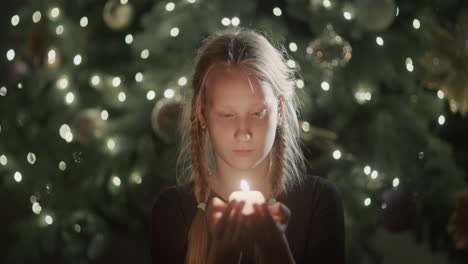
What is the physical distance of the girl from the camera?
A: 0.85 m

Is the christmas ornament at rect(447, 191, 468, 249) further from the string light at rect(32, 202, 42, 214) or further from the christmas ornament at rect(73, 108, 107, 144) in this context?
the string light at rect(32, 202, 42, 214)

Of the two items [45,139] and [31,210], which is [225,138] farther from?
[31,210]

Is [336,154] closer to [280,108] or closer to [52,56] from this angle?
[280,108]

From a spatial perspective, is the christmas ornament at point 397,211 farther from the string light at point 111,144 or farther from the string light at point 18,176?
the string light at point 18,176

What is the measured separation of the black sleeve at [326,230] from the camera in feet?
2.89

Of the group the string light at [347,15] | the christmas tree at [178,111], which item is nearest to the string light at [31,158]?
the christmas tree at [178,111]

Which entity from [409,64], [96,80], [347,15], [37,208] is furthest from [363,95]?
[37,208]

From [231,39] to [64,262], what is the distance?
160 centimetres

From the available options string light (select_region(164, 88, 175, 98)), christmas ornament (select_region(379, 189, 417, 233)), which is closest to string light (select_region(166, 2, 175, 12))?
string light (select_region(164, 88, 175, 98))

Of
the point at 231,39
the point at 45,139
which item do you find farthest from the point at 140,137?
the point at 231,39

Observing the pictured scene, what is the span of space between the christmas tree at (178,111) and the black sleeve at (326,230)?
1.49 ft

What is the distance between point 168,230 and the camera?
2.93 feet

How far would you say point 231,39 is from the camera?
89 cm

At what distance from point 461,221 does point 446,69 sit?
499mm
